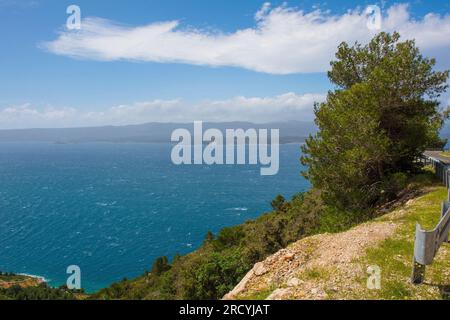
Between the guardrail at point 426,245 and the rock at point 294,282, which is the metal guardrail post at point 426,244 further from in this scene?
the rock at point 294,282

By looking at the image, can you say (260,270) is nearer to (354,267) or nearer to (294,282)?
(294,282)

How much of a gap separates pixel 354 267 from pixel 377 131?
14.3 m

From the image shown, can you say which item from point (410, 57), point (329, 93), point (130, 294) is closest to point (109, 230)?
point (130, 294)

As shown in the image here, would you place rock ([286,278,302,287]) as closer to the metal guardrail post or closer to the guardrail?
the guardrail

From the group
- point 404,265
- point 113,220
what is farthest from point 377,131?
point 113,220

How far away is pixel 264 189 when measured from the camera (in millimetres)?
167500

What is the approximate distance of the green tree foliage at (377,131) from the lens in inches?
874

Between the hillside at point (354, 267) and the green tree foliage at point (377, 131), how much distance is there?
5.49 m

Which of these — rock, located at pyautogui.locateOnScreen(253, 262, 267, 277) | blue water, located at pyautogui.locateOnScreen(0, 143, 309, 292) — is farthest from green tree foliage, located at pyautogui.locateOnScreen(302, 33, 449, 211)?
blue water, located at pyautogui.locateOnScreen(0, 143, 309, 292)

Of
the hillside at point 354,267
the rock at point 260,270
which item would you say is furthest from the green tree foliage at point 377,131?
the rock at point 260,270

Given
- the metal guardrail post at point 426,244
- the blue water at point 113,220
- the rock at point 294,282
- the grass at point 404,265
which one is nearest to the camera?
the metal guardrail post at point 426,244
